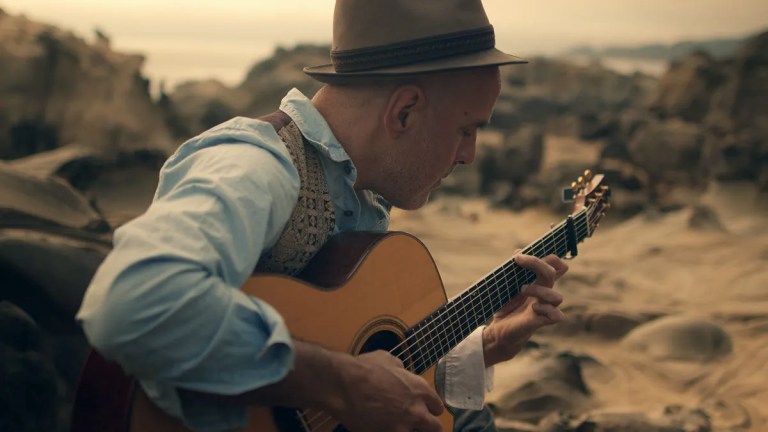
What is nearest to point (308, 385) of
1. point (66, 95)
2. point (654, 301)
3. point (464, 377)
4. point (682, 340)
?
point (464, 377)

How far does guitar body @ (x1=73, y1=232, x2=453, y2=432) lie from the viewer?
75.5 inches

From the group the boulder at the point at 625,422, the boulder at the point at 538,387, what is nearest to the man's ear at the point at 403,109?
the boulder at the point at 625,422

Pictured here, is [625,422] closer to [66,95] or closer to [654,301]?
[654,301]

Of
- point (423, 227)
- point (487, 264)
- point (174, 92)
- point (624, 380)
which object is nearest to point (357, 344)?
point (624, 380)

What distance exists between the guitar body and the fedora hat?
0.44 meters

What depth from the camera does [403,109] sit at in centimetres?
232

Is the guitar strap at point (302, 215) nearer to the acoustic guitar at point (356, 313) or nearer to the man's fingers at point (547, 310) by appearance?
the acoustic guitar at point (356, 313)

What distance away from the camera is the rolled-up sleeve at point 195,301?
165 centimetres

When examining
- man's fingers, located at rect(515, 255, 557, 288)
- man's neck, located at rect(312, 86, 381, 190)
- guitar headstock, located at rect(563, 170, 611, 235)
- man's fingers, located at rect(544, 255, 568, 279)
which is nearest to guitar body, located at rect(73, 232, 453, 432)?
man's neck, located at rect(312, 86, 381, 190)

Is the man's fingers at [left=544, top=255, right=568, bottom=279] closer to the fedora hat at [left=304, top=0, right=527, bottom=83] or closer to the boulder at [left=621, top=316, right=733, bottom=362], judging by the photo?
the fedora hat at [left=304, top=0, right=527, bottom=83]

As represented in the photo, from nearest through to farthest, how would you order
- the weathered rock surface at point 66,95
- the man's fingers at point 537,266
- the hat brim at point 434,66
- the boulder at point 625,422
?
the hat brim at point 434,66 < the man's fingers at point 537,266 < the boulder at point 625,422 < the weathered rock surface at point 66,95

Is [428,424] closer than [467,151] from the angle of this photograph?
Yes

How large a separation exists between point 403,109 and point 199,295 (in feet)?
2.81

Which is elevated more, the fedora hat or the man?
the fedora hat
